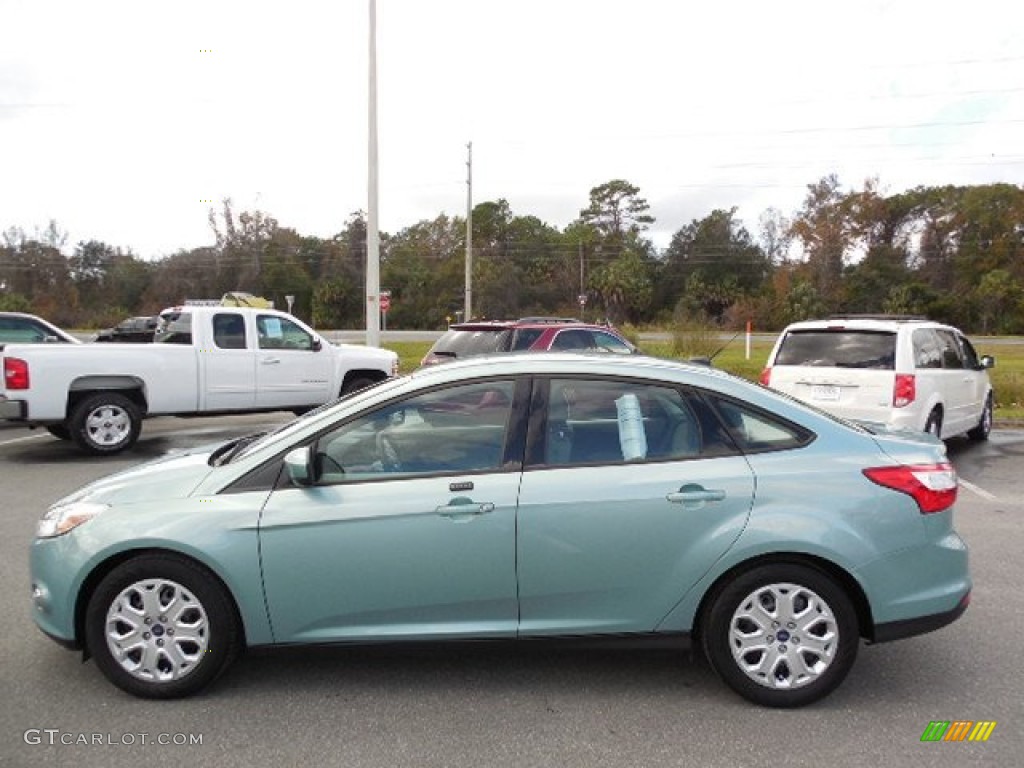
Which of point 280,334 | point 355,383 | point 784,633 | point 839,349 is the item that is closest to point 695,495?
point 784,633

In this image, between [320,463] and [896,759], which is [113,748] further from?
[896,759]

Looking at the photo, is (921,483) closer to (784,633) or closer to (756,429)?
(756,429)

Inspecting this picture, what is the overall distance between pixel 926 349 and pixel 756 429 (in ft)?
22.3

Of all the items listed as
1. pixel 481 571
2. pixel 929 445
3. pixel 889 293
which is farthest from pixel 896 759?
pixel 889 293

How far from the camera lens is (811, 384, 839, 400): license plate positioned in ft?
29.7

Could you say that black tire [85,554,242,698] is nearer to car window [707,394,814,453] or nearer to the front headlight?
the front headlight

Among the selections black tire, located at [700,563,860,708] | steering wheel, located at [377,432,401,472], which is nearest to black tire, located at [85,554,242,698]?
steering wheel, located at [377,432,401,472]

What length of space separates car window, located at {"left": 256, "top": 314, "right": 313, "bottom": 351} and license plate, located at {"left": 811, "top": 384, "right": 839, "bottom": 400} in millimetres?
6820

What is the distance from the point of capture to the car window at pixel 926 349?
9203 mm

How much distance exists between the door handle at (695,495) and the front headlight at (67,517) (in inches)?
96.3

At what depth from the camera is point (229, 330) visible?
11305 millimetres

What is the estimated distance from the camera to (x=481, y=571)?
357 cm

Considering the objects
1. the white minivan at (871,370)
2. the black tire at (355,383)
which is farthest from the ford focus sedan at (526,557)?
the black tire at (355,383)

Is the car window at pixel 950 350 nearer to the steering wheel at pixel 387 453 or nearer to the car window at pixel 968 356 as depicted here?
the car window at pixel 968 356
